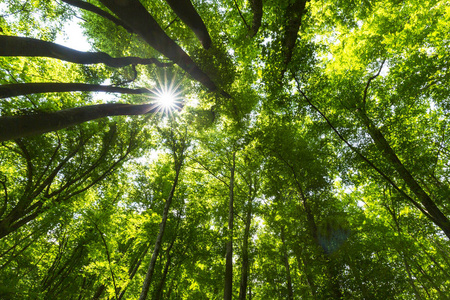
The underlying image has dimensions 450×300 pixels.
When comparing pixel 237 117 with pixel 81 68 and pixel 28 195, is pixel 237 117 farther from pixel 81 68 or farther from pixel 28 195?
pixel 28 195

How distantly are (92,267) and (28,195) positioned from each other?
3.94 meters

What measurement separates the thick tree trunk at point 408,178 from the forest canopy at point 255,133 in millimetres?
51

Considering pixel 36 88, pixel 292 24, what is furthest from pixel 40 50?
pixel 292 24

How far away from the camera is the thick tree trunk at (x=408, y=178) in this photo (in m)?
5.71

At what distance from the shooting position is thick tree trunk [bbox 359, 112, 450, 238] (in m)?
5.71

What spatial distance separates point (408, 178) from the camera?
591 centimetres

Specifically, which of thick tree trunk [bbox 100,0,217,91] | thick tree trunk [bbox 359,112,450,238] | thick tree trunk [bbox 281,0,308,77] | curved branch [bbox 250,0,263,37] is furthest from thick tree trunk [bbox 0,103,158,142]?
thick tree trunk [bbox 359,112,450,238]

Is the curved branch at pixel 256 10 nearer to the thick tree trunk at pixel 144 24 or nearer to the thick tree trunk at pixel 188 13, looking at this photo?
the thick tree trunk at pixel 188 13

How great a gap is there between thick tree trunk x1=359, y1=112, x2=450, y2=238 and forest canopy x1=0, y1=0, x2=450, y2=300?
2.0 inches

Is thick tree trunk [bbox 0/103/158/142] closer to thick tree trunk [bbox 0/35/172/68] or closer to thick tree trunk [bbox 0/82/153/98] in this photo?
thick tree trunk [bbox 0/82/153/98]

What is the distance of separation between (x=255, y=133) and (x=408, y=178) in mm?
6150

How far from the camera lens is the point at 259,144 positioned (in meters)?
9.21

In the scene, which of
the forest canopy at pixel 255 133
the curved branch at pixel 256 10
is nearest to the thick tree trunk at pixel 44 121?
the forest canopy at pixel 255 133

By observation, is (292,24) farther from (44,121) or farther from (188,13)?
(44,121)
